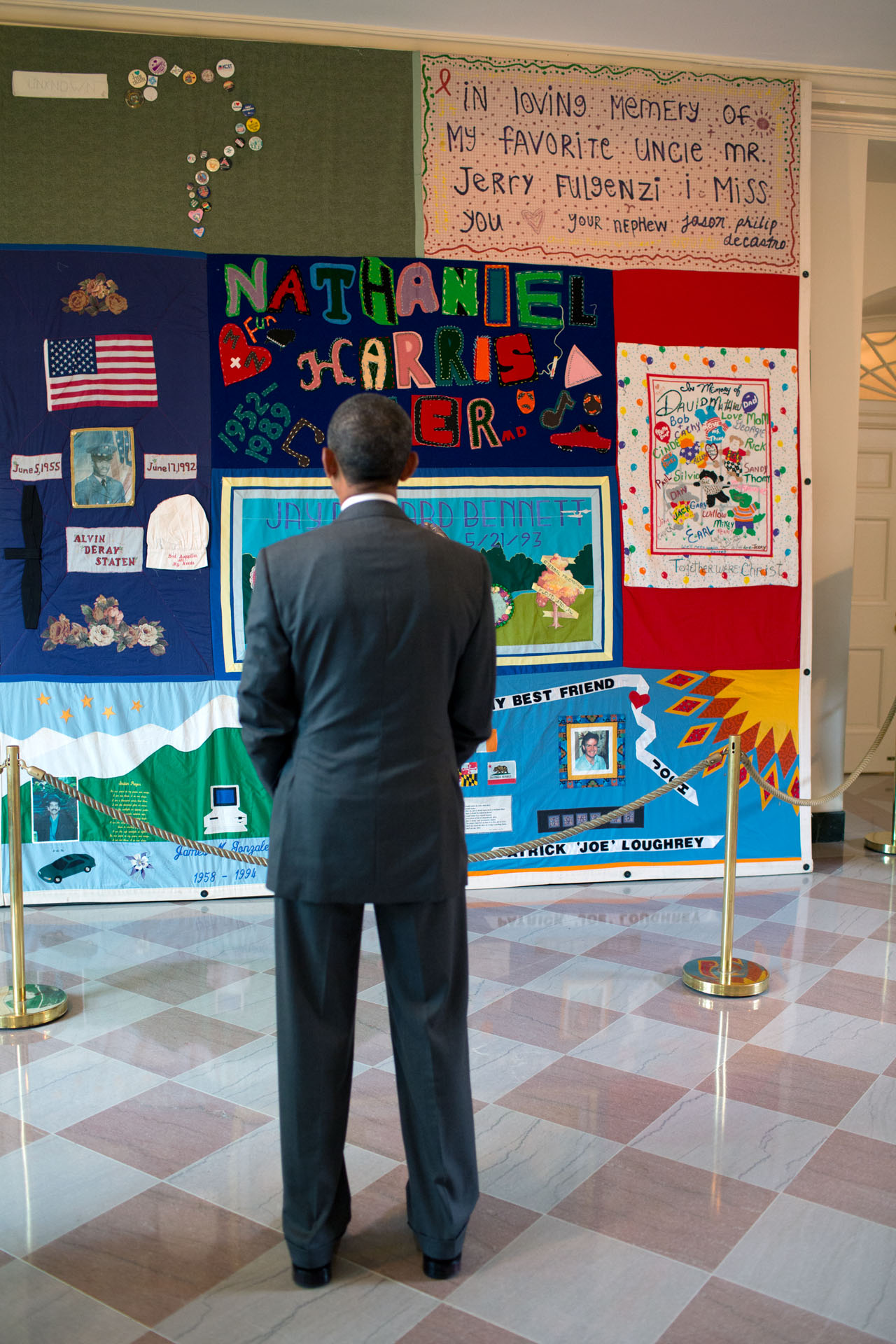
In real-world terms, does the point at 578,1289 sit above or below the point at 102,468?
below

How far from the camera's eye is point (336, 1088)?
7.07 feet

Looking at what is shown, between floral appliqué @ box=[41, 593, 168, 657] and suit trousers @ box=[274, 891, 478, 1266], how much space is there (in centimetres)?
279

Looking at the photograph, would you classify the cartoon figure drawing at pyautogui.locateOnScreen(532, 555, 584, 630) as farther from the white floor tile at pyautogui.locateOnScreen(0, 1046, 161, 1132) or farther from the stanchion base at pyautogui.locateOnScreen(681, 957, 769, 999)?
the white floor tile at pyautogui.locateOnScreen(0, 1046, 161, 1132)

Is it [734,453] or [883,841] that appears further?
[883,841]

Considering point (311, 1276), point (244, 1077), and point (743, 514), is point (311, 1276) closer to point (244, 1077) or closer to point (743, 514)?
point (244, 1077)

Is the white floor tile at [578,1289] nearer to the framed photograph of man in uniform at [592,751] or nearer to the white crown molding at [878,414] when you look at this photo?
the framed photograph of man in uniform at [592,751]

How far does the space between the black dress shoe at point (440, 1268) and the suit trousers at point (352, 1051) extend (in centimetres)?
3

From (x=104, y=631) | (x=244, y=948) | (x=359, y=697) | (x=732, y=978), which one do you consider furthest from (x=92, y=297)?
(x=732, y=978)

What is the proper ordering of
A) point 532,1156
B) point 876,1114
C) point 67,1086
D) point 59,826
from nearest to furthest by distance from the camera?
point 532,1156 < point 876,1114 < point 67,1086 < point 59,826

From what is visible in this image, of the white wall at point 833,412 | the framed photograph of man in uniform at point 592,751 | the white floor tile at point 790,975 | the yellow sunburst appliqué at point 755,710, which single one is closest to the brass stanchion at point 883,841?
the white wall at point 833,412

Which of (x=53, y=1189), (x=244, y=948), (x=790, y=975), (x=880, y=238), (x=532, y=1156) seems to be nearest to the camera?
(x=53, y=1189)

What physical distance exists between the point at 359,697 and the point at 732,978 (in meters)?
2.34

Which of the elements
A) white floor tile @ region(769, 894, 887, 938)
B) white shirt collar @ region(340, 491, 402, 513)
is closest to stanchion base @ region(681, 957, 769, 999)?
white floor tile @ region(769, 894, 887, 938)

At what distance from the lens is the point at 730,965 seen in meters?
3.81
